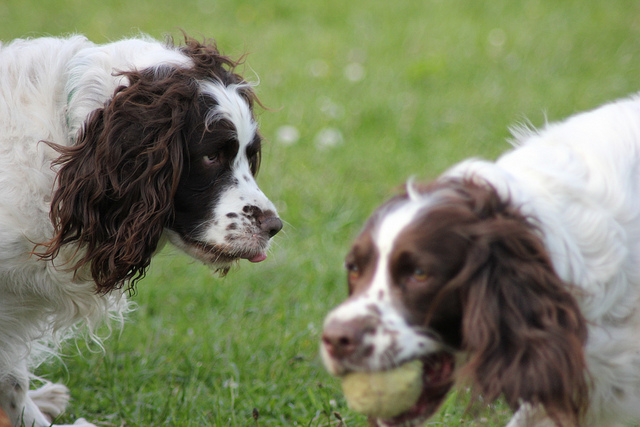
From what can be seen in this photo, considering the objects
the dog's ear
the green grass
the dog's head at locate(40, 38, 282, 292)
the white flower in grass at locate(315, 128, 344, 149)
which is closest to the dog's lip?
the dog's head at locate(40, 38, 282, 292)

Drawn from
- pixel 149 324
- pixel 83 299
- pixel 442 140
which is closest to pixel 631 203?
pixel 83 299

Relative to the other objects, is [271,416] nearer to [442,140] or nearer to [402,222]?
[402,222]

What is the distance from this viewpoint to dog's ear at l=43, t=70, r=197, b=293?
2869 millimetres

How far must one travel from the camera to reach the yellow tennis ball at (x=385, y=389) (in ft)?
7.16

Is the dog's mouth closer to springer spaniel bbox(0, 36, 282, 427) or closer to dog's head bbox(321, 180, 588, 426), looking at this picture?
dog's head bbox(321, 180, 588, 426)

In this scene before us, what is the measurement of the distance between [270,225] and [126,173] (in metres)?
0.63

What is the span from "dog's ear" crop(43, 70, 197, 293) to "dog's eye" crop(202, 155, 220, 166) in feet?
0.31

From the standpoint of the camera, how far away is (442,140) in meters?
5.83

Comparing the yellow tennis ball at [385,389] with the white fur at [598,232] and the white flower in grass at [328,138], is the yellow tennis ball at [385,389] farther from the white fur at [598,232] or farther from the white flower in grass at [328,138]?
the white flower in grass at [328,138]

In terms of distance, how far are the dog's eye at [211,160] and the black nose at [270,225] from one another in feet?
1.02

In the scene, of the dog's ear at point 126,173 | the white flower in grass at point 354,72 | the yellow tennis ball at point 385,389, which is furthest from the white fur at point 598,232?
the white flower in grass at point 354,72

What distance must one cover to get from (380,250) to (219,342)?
181 cm

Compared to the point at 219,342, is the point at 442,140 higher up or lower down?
higher up

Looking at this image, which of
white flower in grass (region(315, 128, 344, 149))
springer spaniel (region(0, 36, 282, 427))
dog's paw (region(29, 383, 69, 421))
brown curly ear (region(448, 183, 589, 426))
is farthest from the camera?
white flower in grass (region(315, 128, 344, 149))
